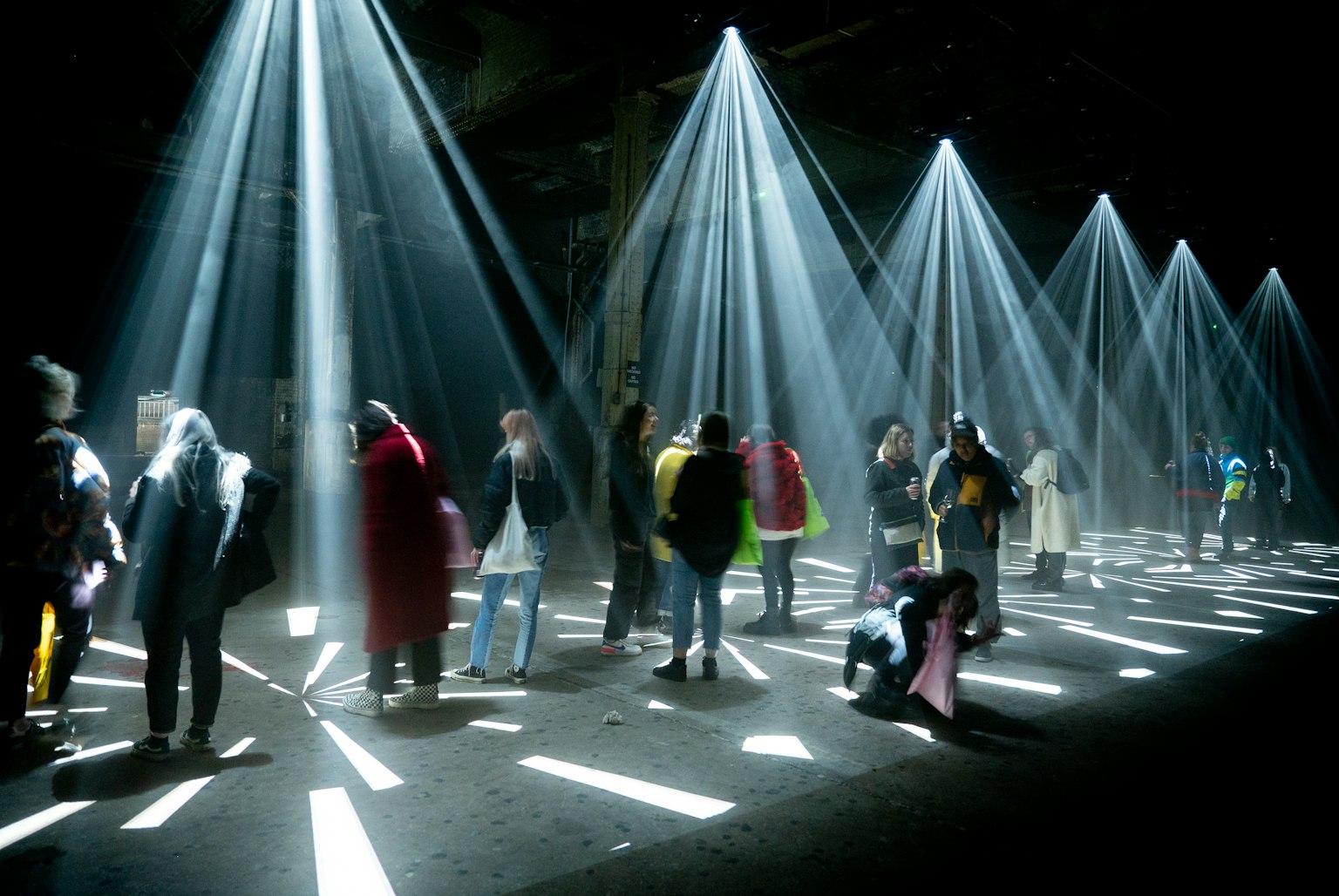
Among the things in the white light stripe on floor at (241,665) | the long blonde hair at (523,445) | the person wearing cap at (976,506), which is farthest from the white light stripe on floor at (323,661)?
the person wearing cap at (976,506)

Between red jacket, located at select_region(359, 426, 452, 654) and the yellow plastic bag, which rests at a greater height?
red jacket, located at select_region(359, 426, 452, 654)

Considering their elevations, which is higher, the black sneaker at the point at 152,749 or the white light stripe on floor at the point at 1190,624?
the black sneaker at the point at 152,749

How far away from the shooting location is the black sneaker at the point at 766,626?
6793 millimetres

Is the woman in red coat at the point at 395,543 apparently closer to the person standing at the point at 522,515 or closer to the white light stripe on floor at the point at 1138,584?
the person standing at the point at 522,515

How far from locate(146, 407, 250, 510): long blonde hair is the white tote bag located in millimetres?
1569

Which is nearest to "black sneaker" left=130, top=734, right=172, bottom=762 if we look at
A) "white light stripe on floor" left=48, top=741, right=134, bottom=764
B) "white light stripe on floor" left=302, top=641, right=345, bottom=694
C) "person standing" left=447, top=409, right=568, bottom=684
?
"white light stripe on floor" left=48, top=741, right=134, bottom=764

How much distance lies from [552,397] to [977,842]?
17.7 m

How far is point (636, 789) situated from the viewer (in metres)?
3.69

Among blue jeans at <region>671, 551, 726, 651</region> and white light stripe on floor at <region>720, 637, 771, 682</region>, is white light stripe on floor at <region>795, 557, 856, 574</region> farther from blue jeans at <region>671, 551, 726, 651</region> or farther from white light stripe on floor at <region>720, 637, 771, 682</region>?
blue jeans at <region>671, 551, 726, 651</region>

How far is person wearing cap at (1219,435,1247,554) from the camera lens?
1179 cm

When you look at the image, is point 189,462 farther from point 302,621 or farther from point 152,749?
point 302,621

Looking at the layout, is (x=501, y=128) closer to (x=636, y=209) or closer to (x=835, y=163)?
(x=636, y=209)

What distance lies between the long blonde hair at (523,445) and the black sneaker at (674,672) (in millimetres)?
1497

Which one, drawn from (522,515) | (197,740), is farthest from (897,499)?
(197,740)
